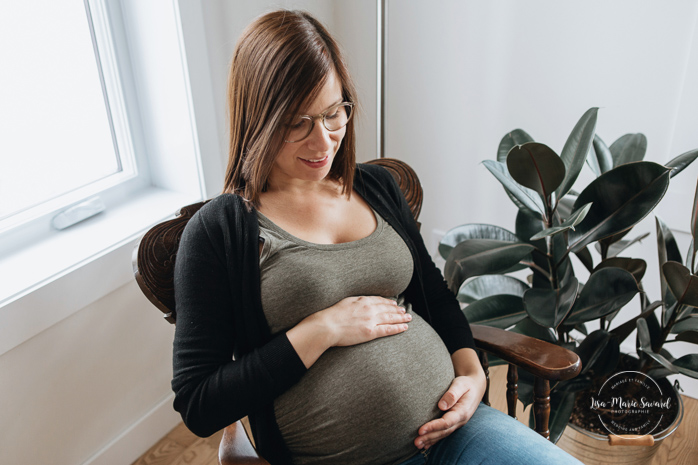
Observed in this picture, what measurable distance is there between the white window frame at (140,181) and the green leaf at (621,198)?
1102mm

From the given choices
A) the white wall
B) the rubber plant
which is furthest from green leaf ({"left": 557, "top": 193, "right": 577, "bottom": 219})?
the white wall

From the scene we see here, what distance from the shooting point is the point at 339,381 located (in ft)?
3.45

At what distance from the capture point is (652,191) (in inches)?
44.3

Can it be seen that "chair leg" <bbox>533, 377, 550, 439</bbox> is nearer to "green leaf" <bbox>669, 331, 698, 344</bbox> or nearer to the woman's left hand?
the woman's left hand

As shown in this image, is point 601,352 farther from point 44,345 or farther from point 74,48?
point 74,48

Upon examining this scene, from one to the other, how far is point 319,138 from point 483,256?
51 centimetres

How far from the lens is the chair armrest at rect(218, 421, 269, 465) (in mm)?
968

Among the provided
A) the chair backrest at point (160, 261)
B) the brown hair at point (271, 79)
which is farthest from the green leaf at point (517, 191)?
the chair backrest at point (160, 261)

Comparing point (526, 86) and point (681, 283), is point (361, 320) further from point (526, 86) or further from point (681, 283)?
point (526, 86)

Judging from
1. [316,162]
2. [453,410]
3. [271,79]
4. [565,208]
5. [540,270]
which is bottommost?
[453,410]

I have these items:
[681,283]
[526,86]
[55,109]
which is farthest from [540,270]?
[55,109]

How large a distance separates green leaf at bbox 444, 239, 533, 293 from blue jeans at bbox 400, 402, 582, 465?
0.33 meters

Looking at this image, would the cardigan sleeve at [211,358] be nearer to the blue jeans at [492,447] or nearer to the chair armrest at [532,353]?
the blue jeans at [492,447]

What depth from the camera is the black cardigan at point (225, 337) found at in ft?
3.27
